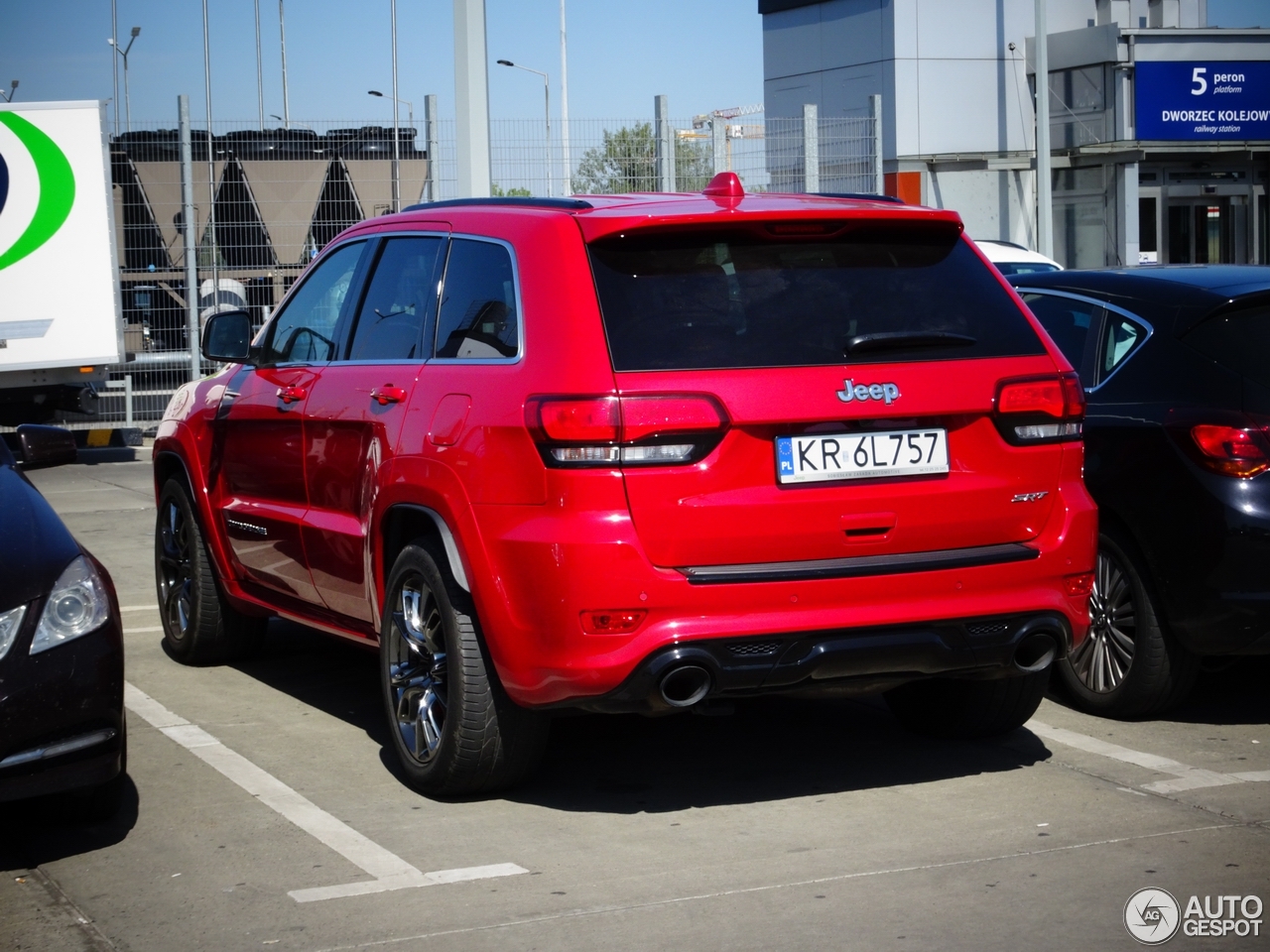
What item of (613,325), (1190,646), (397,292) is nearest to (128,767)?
(397,292)

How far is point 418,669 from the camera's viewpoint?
16.2 feet

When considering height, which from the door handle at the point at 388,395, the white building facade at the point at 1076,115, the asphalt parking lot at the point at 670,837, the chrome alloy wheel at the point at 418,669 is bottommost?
the asphalt parking lot at the point at 670,837

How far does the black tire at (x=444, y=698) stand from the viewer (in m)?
4.59

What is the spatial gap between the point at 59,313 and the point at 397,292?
1206cm

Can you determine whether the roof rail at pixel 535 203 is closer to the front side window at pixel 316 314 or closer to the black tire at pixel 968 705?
the front side window at pixel 316 314

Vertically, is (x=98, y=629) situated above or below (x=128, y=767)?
above

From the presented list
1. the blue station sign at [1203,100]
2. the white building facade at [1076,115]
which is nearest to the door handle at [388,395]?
the white building facade at [1076,115]

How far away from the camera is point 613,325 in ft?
14.1

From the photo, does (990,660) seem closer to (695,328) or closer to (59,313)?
(695,328)

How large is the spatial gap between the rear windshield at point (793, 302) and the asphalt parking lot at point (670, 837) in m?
1.33

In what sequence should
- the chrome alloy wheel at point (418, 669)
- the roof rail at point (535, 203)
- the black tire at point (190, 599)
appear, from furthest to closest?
the black tire at point (190, 599) → the chrome alloy wheel at point (418, 669) → the roof rail at point (535, 203)

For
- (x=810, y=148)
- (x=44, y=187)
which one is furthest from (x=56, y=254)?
(x=810, y=148)

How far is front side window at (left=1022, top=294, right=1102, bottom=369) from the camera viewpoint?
6.05 meters

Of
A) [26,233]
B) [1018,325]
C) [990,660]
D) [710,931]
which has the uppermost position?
[26,233]
